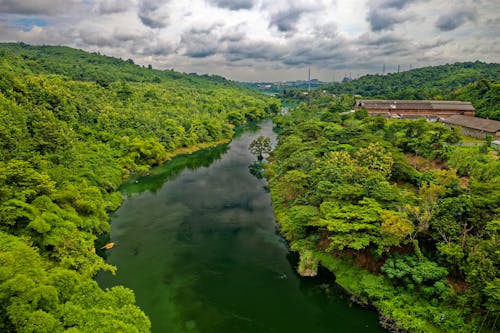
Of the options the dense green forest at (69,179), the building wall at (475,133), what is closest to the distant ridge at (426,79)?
the building wall at (475,133)

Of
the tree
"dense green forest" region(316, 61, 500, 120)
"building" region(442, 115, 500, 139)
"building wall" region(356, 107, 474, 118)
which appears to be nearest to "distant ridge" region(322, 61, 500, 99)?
"dense green forest" region(316, 61, 500, 120)

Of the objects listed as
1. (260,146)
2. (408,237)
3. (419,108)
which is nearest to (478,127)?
(419,108)

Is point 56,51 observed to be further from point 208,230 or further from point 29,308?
point 29,308

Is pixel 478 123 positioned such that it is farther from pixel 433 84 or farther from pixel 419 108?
pixel 433 84

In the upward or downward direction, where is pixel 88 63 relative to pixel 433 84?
upward

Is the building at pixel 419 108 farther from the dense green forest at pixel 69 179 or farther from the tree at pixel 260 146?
the dense green forest at pixel 69 179

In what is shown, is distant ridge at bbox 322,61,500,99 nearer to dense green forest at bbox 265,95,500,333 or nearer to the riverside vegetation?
the riverside vegetation
